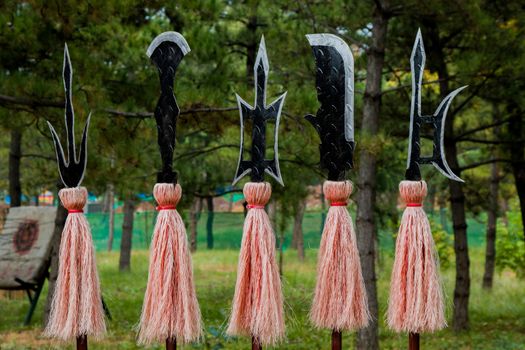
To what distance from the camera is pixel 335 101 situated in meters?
3.15

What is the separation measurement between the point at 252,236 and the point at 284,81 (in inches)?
198

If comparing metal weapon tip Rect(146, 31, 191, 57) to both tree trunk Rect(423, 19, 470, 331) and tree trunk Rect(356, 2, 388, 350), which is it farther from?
tree trunk Rect(423, 19, 470, 331)

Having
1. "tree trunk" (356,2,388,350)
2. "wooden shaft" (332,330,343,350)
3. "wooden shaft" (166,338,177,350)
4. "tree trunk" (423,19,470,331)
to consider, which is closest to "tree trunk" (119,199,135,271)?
"tree trunk" (423,19,470,331)

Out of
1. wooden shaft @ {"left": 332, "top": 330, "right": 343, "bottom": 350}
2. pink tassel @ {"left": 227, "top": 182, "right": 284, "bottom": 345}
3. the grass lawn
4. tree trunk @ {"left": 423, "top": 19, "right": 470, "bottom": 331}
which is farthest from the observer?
Result: tree trunk @ {"left": 423, "top": 19, "right": 470, "bottom": 331}

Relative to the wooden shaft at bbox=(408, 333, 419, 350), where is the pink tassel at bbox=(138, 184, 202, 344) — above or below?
above

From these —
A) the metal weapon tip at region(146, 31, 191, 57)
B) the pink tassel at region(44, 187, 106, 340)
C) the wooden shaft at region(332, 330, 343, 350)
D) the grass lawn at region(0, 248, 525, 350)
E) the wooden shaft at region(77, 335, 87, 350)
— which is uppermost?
the metal weapon tip at region(146, 31, 191, 57)

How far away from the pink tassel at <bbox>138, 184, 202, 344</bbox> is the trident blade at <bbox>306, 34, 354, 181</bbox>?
2.07 ft

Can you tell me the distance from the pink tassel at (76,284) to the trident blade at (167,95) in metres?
0.36

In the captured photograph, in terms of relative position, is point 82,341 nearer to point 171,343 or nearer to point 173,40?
point 171,343

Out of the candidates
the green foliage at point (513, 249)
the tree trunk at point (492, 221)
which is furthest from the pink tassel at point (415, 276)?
the green foliage at point (513, 249)

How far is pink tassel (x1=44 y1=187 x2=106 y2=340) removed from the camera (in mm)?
3129

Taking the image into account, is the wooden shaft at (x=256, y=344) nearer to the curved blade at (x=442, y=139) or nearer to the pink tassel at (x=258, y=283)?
the pink tassel at (x=258, y=283)

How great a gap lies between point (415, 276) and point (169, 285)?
965 mm

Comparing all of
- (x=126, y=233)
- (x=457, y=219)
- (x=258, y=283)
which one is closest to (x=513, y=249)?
(x=457, y=219)
